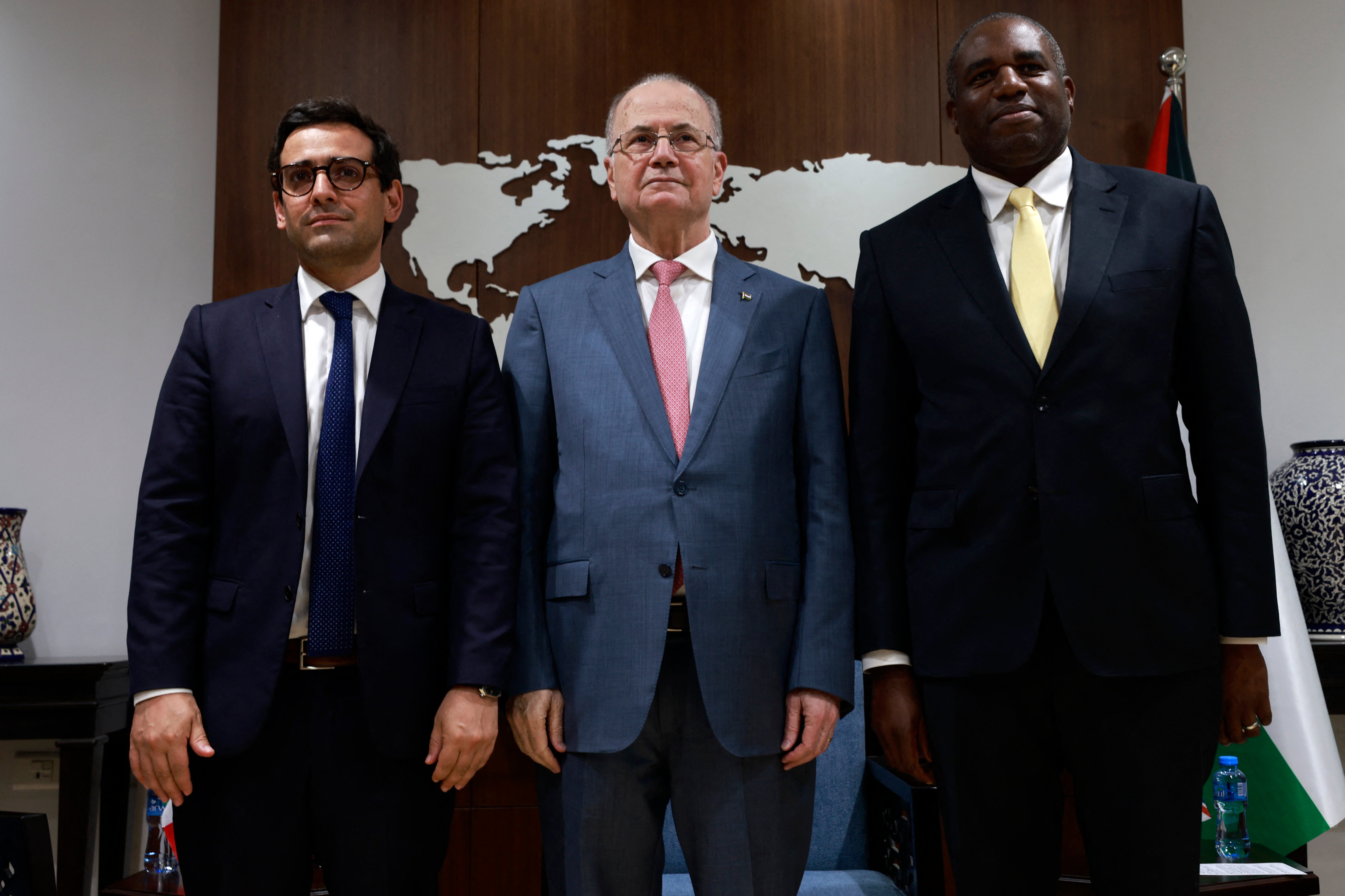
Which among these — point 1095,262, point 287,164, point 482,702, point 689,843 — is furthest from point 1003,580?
point 287,164

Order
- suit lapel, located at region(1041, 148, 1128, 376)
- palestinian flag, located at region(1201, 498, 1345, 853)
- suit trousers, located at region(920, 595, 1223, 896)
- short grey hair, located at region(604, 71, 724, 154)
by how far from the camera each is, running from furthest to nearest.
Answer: palestinian flag, located at region(1201, 498, 1345, 853) < short grey hair, located at region(604, 71, 724, 154) < suit lapel, located at region(1041, 148, 1128, 376) < suit trousers, located at region(920, 595, 1223, 896)

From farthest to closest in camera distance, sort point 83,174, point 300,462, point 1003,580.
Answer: point 83,174 < point 300,462 < point 1003,580

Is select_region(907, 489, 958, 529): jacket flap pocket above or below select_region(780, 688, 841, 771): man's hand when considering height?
above

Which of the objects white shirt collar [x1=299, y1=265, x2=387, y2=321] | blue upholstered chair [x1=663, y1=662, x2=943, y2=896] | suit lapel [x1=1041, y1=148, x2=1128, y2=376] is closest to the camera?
suit lapel [x1=1041, y1=148, x2=1128, y2=376]

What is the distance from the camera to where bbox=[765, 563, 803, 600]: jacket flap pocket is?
5.18ft

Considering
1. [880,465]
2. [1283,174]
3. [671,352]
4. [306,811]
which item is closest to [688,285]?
[671,352]

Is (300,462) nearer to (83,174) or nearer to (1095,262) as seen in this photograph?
(1095,262)

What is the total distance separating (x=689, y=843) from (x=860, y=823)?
100cm

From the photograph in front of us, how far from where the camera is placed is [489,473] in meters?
1.64

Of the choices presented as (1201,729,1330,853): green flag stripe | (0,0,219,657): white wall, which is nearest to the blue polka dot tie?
(0,0,219,657): white wall

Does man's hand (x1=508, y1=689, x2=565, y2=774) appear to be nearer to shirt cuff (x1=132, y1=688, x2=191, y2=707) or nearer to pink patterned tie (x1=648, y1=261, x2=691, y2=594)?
pink patterned tie (x1=648, y1=261, x2=691, y2=594)

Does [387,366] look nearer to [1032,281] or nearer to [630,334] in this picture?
[630,334]

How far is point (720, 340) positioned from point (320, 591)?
0.74 metres

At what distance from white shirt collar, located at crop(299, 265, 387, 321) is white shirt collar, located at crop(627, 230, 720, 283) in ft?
1.43
